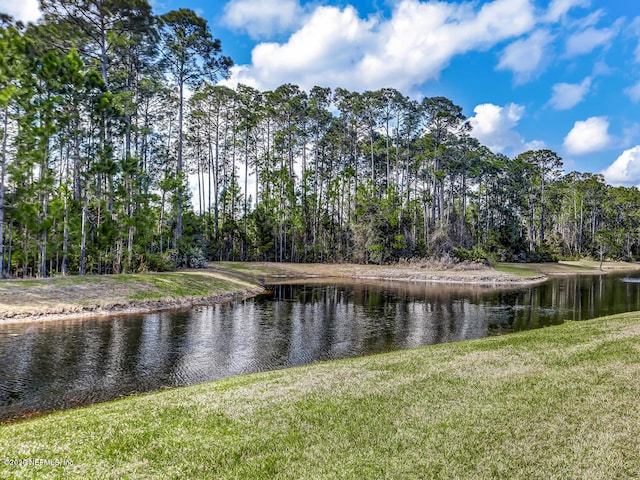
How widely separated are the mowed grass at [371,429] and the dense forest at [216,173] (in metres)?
20.1

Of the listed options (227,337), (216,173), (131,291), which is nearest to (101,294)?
(131,291)

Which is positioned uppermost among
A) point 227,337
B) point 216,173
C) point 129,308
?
point 216,173

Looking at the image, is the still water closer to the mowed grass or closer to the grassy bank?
the grassy bank

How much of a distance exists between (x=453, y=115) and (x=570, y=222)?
52061 mm

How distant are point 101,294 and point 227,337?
9370 millimetres

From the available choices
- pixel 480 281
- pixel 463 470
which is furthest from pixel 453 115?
pixel 463 470

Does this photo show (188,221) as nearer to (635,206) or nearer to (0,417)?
(0,417)

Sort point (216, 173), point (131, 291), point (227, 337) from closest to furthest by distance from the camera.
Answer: point (227, 337)
point (131, 291)
point (216, 173)

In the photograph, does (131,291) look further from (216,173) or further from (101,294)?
(216,173)

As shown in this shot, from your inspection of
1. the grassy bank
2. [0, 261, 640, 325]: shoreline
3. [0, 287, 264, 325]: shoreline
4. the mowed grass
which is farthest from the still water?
the mowed grass

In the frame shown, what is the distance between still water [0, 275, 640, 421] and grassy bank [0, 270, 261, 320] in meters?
1.41

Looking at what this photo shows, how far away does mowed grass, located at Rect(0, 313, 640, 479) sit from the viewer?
4.72m

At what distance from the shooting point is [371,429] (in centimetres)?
570

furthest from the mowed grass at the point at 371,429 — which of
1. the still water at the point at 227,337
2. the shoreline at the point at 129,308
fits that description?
the shoreline at the point at 129,308
